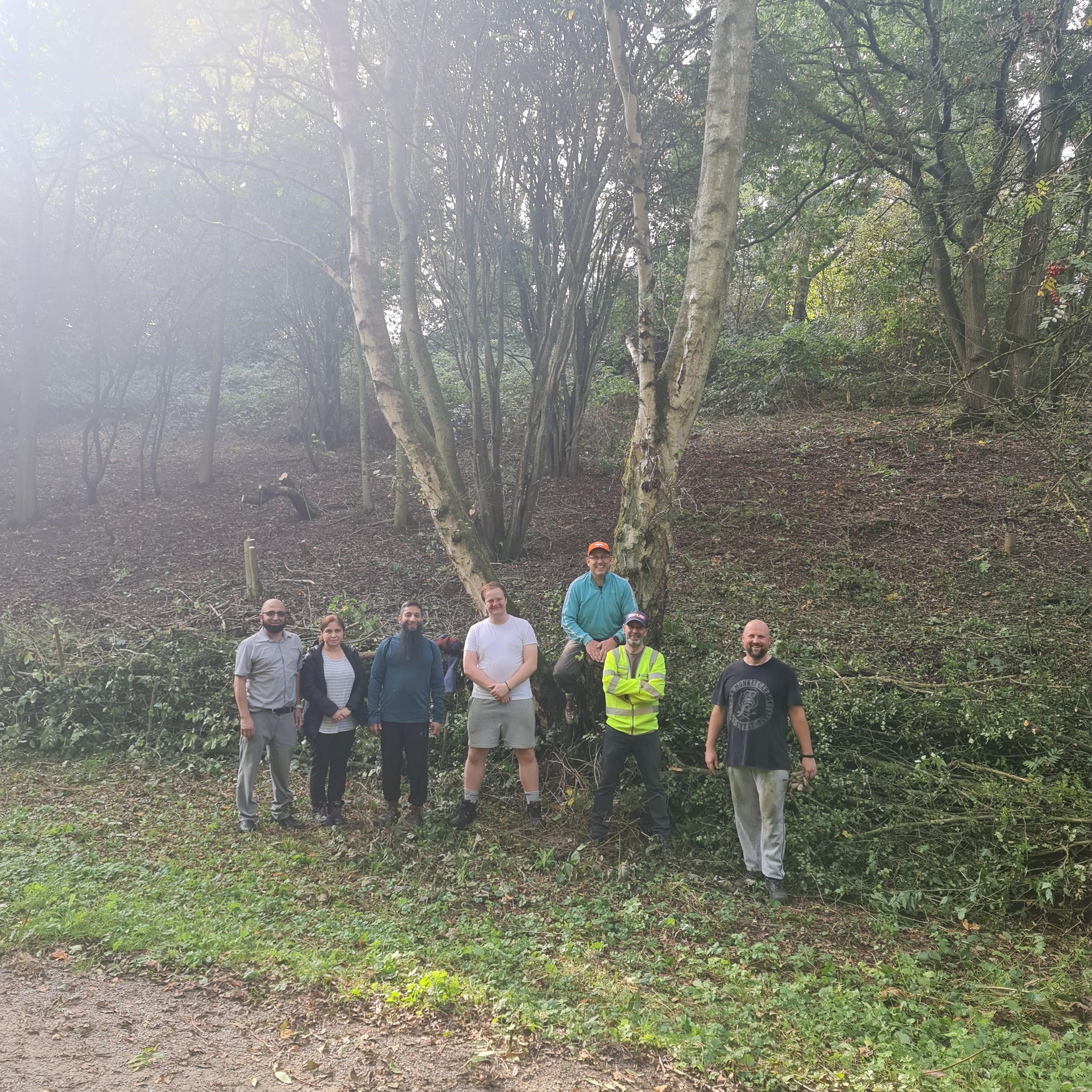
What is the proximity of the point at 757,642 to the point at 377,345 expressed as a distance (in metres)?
4.42

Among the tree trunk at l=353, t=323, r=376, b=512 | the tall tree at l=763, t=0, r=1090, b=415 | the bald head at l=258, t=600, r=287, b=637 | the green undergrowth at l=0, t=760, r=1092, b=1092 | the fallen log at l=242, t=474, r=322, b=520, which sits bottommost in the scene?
the green undergrowth at l=0, t=760, r=1092, b=1092

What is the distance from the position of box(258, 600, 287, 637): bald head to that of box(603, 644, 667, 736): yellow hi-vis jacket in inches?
101

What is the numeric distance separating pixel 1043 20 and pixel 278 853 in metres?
11.1

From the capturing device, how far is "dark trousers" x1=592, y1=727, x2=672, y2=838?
5566 millimetres

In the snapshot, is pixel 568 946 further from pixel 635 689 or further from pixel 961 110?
pixel 961 110

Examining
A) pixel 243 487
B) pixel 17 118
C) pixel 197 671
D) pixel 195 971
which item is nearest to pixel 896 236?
pixel 197 671

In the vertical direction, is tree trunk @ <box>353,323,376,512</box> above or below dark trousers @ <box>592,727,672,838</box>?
above

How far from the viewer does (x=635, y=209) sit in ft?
21.7

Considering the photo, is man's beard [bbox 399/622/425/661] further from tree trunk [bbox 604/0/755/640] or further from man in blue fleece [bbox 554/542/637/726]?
tree trunk [bbox 604/0/755/640]

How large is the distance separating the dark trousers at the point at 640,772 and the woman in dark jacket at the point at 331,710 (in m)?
1.88

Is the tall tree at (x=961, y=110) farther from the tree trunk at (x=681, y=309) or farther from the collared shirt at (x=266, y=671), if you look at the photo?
the collared shirt at (x=266, y=671)

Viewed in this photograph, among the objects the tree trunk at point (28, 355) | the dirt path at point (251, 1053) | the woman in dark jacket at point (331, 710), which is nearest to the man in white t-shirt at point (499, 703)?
the woman in dark jacket at point (331, 710)

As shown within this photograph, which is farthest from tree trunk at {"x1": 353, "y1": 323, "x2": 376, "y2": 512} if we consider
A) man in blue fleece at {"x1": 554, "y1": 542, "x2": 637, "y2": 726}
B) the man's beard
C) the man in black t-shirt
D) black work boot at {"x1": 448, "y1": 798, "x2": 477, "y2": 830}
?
the man in black t-shirt

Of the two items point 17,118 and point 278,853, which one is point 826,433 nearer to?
point 278,853
